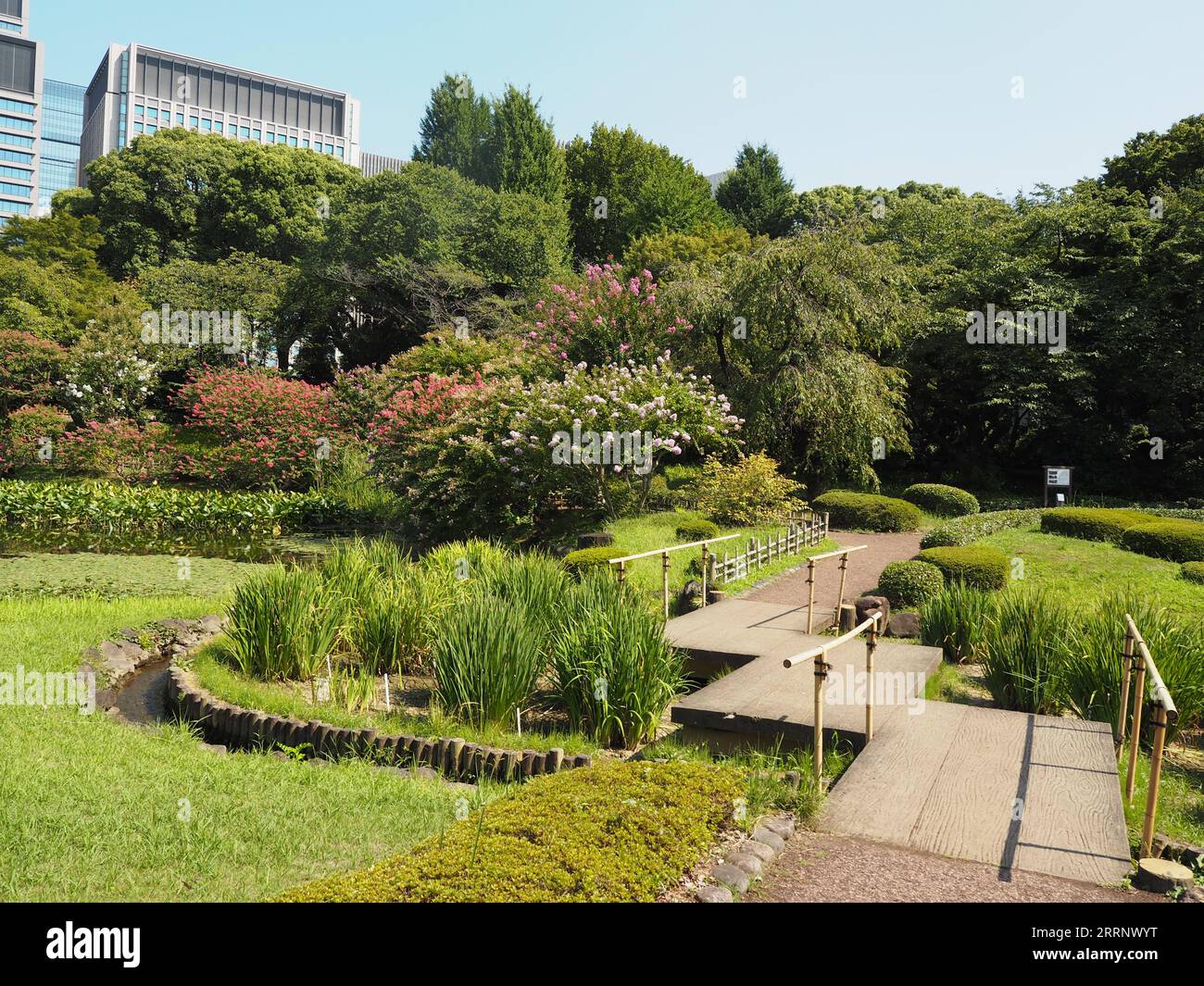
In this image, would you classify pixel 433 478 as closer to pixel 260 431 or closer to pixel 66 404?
pixel 260 431

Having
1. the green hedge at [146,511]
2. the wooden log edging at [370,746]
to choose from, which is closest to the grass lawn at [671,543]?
the wooden log edging at [370,746]

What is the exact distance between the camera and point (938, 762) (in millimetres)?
5965

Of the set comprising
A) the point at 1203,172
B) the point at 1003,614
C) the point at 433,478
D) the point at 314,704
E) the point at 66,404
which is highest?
the point at 1203,172

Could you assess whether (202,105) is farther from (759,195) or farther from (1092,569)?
(1092,569)

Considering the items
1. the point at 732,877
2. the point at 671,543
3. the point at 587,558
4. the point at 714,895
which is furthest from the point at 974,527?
the point at 714,895

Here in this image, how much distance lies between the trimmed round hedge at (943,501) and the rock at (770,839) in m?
18.2

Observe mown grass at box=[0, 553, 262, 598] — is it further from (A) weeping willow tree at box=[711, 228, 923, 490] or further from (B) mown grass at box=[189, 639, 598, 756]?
(A) weeping willow tree at box=[711, 228, 923, 490]

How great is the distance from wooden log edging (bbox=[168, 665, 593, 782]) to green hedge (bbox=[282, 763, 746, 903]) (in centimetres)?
111

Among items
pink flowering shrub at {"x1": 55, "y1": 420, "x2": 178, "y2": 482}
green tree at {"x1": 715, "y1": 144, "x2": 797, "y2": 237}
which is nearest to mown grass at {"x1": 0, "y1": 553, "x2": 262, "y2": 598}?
pink flowering shrub at {"x1": 55, "y1": 420, "x2": 178, "y2": 482}

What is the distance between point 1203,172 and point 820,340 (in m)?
12.9

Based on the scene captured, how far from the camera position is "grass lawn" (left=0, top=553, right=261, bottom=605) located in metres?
13.0

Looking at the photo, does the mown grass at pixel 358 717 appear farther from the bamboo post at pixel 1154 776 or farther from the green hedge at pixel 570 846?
the bamboo post at pixel 1154 776
